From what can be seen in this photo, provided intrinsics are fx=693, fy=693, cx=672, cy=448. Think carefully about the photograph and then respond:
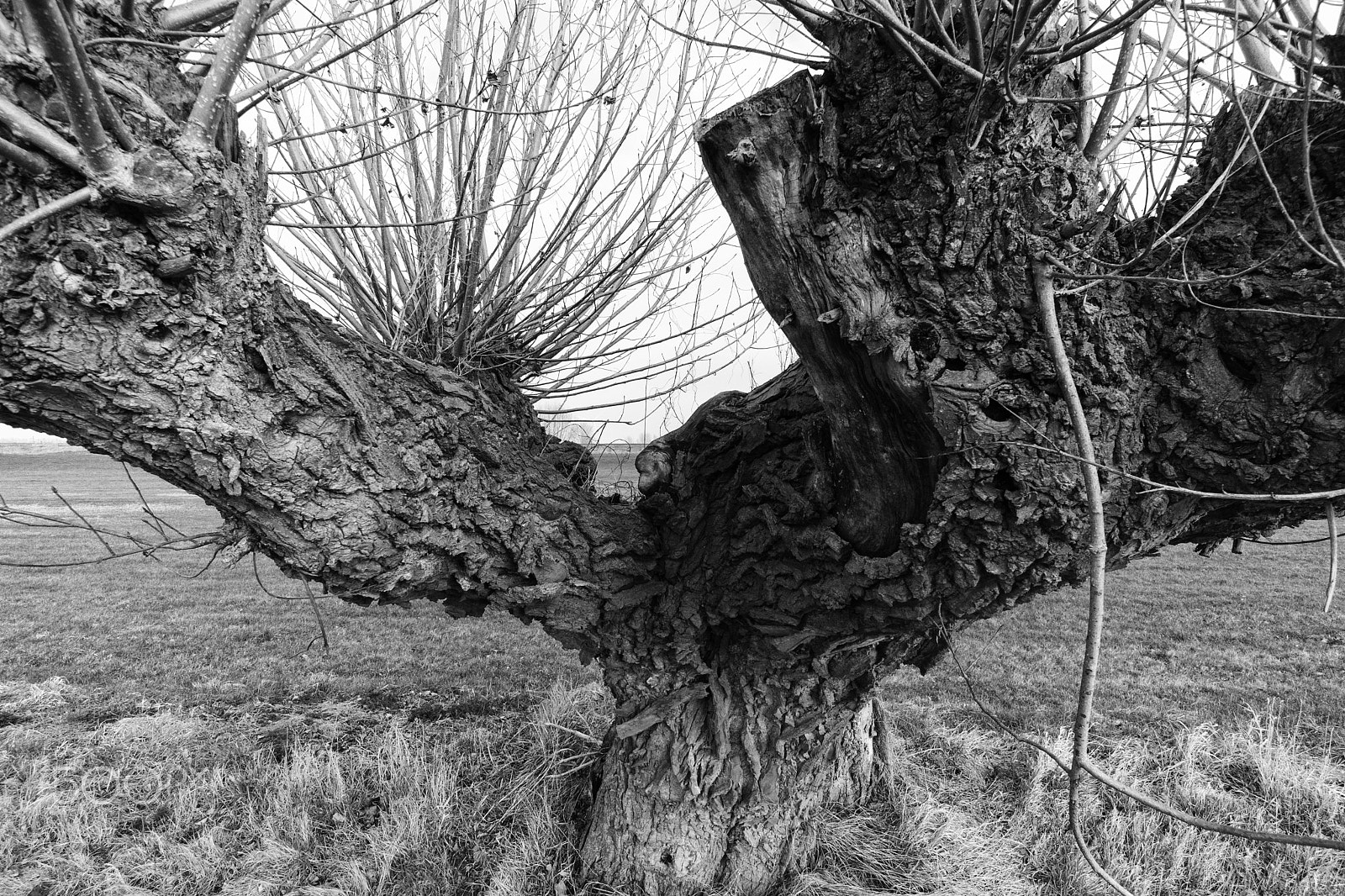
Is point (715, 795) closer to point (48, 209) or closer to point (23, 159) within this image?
point (48, 209)

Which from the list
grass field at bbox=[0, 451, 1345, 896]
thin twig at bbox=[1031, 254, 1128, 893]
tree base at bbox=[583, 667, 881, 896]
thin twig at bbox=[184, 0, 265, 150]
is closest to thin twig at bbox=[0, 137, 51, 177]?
thin twig at bbox=[184, 0, 265, 150]

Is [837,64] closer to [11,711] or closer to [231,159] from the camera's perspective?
[231,159]

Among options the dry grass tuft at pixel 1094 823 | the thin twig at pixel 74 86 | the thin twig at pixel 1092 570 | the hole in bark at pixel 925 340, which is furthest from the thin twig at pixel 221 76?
the dry grass tuft at pixel 1094 823

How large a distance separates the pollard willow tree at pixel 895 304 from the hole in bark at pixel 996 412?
0.08 feet

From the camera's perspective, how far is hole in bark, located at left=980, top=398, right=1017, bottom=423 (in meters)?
1.55

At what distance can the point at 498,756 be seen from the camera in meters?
3.35

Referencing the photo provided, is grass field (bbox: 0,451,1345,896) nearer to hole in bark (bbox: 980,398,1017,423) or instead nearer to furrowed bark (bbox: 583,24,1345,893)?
furrowed bark (bbox: 583,24,1345,893)

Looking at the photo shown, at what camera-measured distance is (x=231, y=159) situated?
1561 mm

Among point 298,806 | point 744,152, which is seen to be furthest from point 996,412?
point 298,806

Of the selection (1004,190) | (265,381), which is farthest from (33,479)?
(1004,190)

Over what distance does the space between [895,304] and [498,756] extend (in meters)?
2.88

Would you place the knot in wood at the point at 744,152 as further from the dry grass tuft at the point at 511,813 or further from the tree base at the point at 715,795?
the dry grass tuft at the point at 511,813

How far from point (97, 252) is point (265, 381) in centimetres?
39

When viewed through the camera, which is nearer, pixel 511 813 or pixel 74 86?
pixel 74 86
